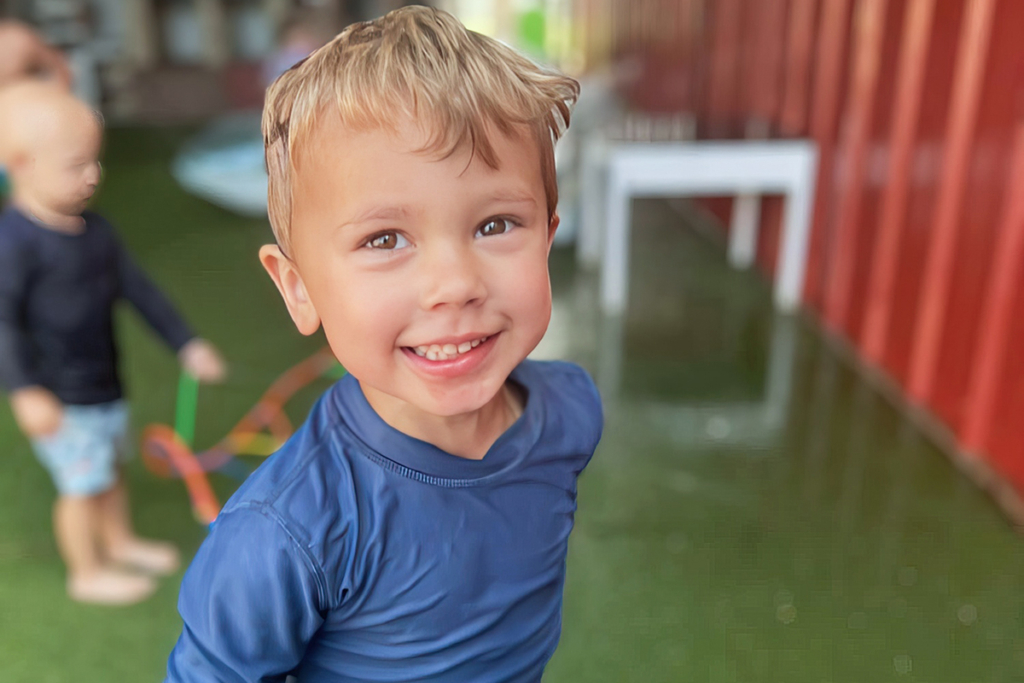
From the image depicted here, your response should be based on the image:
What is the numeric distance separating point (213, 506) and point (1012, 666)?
1.62 m

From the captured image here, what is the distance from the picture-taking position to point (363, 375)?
0.63 meters

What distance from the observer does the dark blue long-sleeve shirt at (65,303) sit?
1.47 meters

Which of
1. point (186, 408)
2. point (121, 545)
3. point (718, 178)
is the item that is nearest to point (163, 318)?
point (121, 545)

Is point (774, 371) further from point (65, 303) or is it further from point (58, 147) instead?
point (58, 147)

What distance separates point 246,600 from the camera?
62 cm

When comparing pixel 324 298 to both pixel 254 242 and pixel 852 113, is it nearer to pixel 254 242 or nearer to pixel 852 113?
pixel 852 113

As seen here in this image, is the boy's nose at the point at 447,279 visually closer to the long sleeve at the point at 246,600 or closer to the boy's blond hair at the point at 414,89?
the boy's blond hair at the point at 414,89

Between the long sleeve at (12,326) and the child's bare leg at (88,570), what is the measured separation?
33 cm

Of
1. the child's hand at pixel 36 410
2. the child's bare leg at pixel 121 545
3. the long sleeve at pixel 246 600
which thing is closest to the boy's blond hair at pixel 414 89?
the long sleeve at pixel 246 600

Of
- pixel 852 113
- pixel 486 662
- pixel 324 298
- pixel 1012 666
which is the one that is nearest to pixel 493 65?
pixel 324 298

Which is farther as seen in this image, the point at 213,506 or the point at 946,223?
the point at 946,223

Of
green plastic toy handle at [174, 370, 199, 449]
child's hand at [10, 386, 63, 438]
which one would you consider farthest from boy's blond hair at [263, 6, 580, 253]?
green plastic toy handle at [174, 370, 199, 449]

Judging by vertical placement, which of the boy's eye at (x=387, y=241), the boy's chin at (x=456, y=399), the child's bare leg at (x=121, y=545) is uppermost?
the boy's eye at (x=387, y=241)

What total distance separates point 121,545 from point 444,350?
1.51 m
